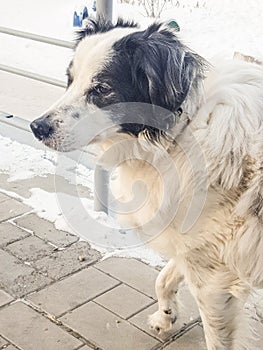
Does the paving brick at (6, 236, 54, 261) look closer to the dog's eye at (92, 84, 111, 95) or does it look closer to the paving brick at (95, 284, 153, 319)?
the paving brick at (95, 284, 153, 319)

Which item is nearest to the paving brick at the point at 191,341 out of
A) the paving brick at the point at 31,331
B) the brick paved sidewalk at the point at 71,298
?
the brick paved sidewalk at the point at 71,298

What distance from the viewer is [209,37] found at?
29.5ft

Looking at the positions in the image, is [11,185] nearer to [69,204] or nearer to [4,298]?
[69,204]

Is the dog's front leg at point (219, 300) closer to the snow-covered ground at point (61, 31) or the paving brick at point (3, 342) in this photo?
the paving brick at point (3, 342)

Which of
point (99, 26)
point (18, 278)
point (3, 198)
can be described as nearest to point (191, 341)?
point (18, 278)

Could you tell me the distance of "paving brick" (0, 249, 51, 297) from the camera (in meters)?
2.94

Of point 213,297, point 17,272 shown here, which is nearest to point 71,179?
point 17,272

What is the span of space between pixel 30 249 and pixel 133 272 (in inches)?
23.9

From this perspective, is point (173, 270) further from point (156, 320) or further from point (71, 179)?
point (71, 179)

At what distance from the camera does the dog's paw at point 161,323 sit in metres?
2.67

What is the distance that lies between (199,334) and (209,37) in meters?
6.95

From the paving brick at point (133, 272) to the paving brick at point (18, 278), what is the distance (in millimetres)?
338

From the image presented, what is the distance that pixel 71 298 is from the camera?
9.48 feet

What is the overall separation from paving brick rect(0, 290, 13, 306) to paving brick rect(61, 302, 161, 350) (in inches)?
11.9
